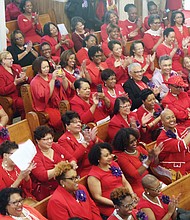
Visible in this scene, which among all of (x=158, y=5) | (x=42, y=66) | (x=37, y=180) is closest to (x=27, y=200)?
(x=37, y=180)

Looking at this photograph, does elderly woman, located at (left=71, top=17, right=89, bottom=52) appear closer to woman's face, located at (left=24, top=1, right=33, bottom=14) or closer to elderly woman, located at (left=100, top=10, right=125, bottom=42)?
elderly woman, located at (left=100, top=10, right=125, bottom=42)

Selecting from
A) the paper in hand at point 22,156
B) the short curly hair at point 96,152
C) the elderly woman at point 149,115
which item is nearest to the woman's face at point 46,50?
the elderly woman at point 149,115

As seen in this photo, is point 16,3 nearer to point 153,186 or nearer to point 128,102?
point 128,102

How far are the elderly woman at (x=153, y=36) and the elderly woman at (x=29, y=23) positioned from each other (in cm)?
132

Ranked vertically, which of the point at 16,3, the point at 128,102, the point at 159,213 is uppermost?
the point at 16,3

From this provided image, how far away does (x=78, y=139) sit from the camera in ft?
14.0

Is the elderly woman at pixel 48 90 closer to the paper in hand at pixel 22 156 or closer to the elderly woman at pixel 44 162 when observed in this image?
the elderly woman at pixel 44 162

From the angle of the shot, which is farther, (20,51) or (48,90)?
(20,51)

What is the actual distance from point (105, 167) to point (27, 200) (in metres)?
0.60

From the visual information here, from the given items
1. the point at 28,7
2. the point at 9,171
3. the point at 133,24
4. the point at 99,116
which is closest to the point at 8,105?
the point at 99,116

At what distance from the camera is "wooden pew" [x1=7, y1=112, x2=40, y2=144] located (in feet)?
14.5

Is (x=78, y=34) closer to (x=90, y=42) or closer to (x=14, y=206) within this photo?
(x=90, y=42)

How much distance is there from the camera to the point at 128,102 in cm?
469

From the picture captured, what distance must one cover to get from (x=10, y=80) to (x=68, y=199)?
2.06 m
